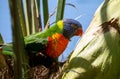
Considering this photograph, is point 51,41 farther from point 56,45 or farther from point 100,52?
point 100,52

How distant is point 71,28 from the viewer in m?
0.46

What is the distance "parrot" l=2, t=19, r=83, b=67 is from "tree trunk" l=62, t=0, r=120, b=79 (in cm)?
12

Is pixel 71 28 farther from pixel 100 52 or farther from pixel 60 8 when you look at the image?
pixel 100 52

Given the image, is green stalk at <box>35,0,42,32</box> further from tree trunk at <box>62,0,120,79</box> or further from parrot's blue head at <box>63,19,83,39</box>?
tree trunk at <box>62,0,120,79</box>

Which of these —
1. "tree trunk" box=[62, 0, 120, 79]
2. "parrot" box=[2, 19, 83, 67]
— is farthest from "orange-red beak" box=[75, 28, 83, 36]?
"tree trunk" box=[62, 0, 120, 79]

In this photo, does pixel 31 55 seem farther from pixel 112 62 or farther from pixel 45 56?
pixel 112 62

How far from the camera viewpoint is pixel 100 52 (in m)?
0.30

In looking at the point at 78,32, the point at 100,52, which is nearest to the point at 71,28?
the point at 78,32

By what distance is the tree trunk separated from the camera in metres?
0.29

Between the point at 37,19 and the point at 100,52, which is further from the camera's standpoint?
the point at 37,19

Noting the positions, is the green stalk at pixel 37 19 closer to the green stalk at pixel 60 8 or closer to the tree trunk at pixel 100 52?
the green stalk at pixel 60 8

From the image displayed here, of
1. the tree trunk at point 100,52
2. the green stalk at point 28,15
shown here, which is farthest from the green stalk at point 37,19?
the tree trunk at point 100,52

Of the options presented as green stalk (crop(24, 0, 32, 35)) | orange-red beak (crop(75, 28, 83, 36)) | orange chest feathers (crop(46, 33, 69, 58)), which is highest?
green stalk (crop(24, 0, 32, 35))

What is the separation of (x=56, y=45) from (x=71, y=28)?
0.14 ft
